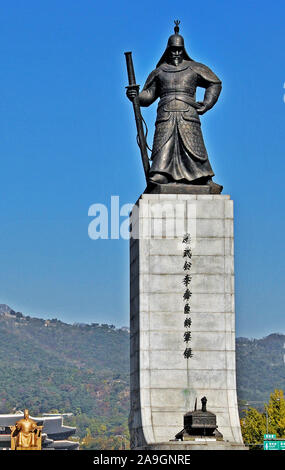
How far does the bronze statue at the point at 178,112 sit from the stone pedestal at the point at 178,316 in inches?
25.6

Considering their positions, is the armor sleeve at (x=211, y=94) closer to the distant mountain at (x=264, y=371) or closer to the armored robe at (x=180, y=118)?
the armored robe at (x=180, y=118)

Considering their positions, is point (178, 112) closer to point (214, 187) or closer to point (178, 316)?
point (214, 187)

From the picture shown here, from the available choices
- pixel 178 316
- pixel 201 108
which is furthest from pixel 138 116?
pixel 178 316

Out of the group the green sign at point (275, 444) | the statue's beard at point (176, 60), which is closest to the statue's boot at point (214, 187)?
the statue's beard at point (176, 60)

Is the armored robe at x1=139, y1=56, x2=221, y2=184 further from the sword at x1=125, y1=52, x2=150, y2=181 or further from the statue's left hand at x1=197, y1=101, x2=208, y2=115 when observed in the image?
the sword at x1=125, y1=52, x2=150, y2=181

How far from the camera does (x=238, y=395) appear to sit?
24078mm

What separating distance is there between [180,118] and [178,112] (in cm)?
14

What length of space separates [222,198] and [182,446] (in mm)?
5715

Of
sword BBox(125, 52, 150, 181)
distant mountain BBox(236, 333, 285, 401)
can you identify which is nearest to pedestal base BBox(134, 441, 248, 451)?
sword BBox(125, 52, 150, 181)

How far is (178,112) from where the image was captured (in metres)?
24.9

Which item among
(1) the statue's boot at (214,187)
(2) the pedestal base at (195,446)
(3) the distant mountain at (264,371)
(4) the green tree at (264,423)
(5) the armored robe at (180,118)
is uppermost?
(3) the distant mountain at (264,371)

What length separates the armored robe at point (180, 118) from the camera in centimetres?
2466

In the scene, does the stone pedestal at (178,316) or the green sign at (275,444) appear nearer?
the stone pedestal at (178,316)

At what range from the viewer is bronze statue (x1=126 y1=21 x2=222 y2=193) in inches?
970
